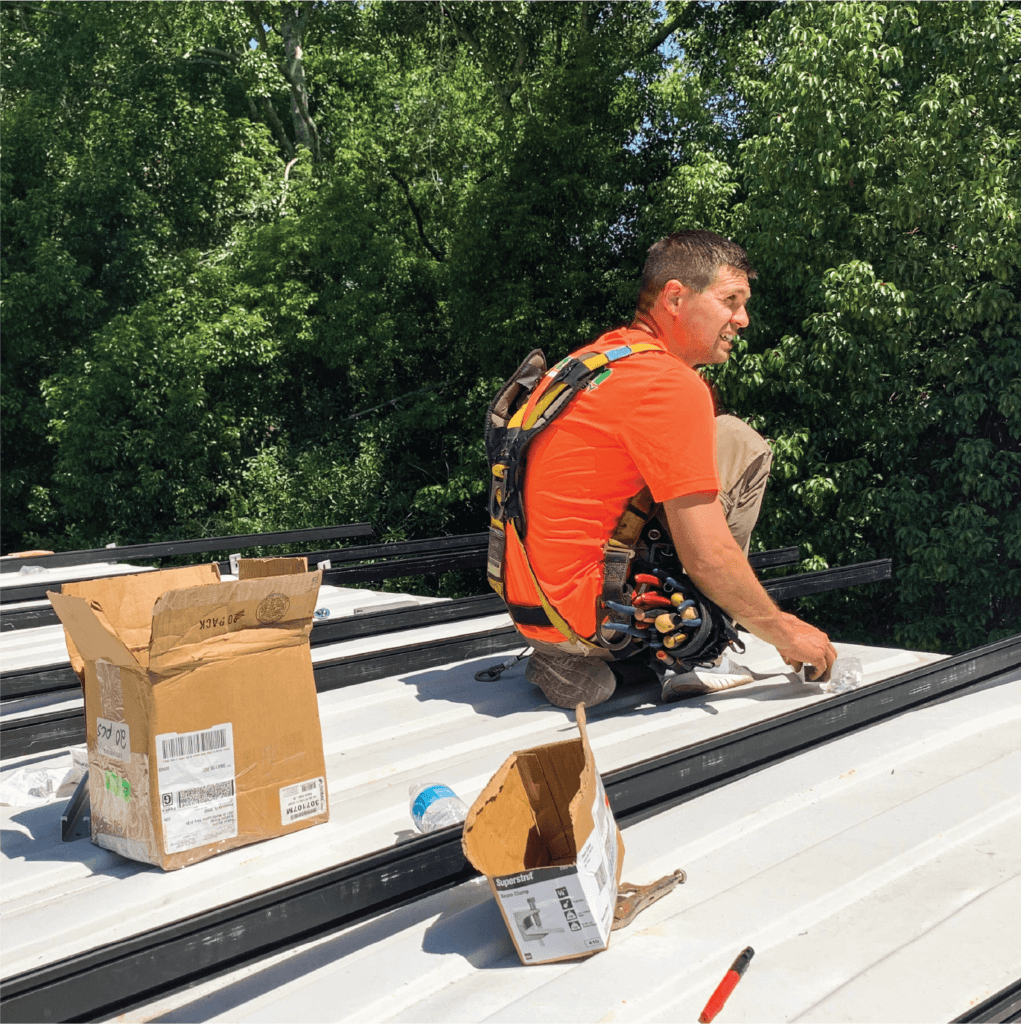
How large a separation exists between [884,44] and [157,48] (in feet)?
46.2

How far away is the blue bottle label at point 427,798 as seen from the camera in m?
2.35

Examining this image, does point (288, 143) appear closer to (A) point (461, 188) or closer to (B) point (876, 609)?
(A) point (461, 188)

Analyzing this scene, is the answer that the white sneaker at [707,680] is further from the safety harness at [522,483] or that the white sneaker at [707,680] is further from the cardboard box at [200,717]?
the cardboard box at [200,717]

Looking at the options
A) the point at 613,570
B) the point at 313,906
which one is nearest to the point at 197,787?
the point at 313,906

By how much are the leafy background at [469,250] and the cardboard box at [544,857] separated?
9679 mm

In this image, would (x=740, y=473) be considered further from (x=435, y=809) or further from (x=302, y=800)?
(x=302, y=800)

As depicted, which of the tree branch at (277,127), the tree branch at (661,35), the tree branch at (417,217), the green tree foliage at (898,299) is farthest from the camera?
the tree branch at (277,127)

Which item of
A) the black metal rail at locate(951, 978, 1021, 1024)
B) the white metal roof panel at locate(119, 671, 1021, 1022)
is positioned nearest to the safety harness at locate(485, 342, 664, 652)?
the white metal roof panel at locate(119, 671, 1021, 1022)

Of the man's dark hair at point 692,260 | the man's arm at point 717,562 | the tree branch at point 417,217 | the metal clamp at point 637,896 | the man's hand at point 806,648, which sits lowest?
the metal clamp at point 637,896

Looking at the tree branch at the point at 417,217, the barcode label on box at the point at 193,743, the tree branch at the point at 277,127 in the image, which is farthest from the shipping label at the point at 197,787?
the tree branch at the point at 277,127

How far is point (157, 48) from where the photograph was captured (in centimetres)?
1948

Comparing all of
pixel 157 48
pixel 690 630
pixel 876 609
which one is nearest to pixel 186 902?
pixel 690 630

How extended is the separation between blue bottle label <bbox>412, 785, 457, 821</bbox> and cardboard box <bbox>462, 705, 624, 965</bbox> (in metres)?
0.41

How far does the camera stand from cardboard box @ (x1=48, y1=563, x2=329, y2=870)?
2105mm
